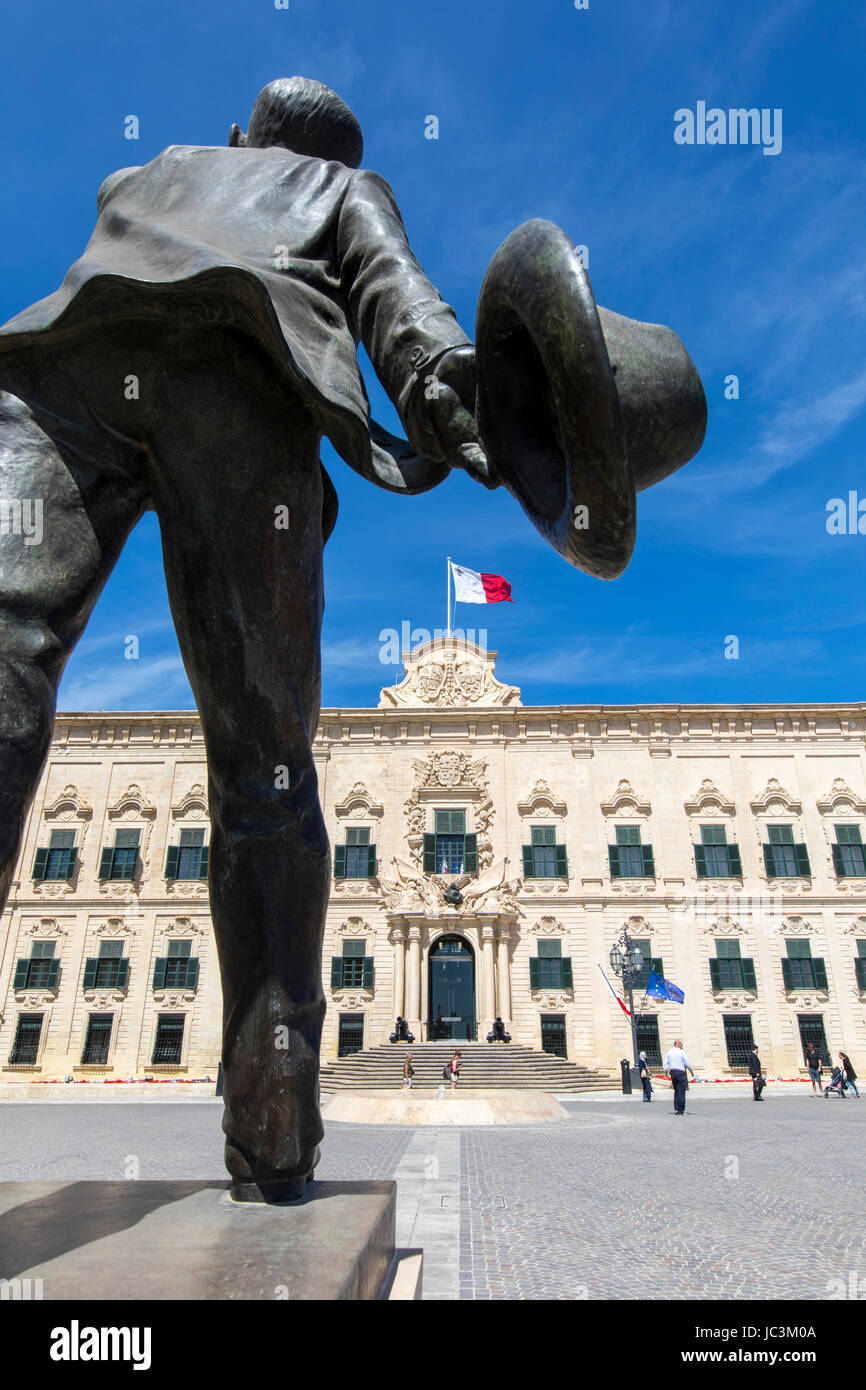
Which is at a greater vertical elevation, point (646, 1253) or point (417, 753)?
point (417, 753)

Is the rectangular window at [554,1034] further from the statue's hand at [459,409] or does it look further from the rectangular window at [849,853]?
the statue's hand at [459,409]

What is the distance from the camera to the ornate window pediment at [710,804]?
1174 inches

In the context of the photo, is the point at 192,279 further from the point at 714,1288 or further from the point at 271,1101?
the point at 714,1288

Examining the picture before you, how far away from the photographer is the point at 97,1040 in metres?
28.0

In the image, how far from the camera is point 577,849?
29.5 meters

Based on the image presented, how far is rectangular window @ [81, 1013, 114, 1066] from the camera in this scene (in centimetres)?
2770

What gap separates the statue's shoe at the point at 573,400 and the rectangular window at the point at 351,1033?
28508 millimetres

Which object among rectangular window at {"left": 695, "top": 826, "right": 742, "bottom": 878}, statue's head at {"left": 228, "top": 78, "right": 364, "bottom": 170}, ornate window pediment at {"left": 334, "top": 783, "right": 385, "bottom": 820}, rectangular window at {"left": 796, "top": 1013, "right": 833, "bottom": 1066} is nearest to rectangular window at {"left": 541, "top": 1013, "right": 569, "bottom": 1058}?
rectangular window at {"left": 695, "top": 826, "right": 742, "bottom": 878}

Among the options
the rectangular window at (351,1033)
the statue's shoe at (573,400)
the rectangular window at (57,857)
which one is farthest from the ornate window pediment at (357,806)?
the statue's shoe at (573,400)

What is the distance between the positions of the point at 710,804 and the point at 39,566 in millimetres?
30309

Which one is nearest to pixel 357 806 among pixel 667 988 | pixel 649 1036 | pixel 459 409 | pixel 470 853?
pixel 470 853

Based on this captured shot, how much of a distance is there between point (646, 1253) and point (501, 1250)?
2.16ft

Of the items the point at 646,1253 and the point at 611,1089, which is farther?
the point at 611,1089
